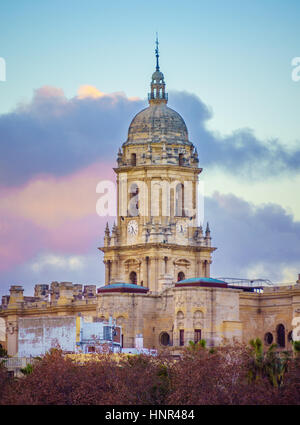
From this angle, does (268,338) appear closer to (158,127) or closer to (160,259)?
(160,259)

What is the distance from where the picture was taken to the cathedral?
139375 mm

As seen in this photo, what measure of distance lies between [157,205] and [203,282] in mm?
15244

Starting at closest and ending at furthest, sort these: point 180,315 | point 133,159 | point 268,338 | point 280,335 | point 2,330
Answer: point 180,315 < point 280,335 < point 268,338 < point 133,159 < point 2,330

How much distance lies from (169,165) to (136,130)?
5424 mm

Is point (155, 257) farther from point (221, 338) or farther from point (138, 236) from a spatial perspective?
point (221, 338)

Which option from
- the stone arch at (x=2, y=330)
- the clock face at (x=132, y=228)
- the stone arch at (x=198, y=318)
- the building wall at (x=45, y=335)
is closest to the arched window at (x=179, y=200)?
the clock face at (x=132, y=228)

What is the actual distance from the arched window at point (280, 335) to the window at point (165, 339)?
1016 centimetres

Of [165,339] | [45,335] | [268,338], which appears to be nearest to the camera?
[45,335]

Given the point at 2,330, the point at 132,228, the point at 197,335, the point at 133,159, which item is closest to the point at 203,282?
the point at 197,335

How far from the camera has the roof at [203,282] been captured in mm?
136500

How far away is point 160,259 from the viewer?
147m

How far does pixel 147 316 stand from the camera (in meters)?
141

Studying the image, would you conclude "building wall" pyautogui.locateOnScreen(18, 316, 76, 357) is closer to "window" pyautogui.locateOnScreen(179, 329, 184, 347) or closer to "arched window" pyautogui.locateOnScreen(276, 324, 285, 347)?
"window" pyautogui.locateOnScreen(179, 329, 184, 347)

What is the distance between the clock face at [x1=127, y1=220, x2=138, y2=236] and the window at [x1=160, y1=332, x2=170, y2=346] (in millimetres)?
12976
